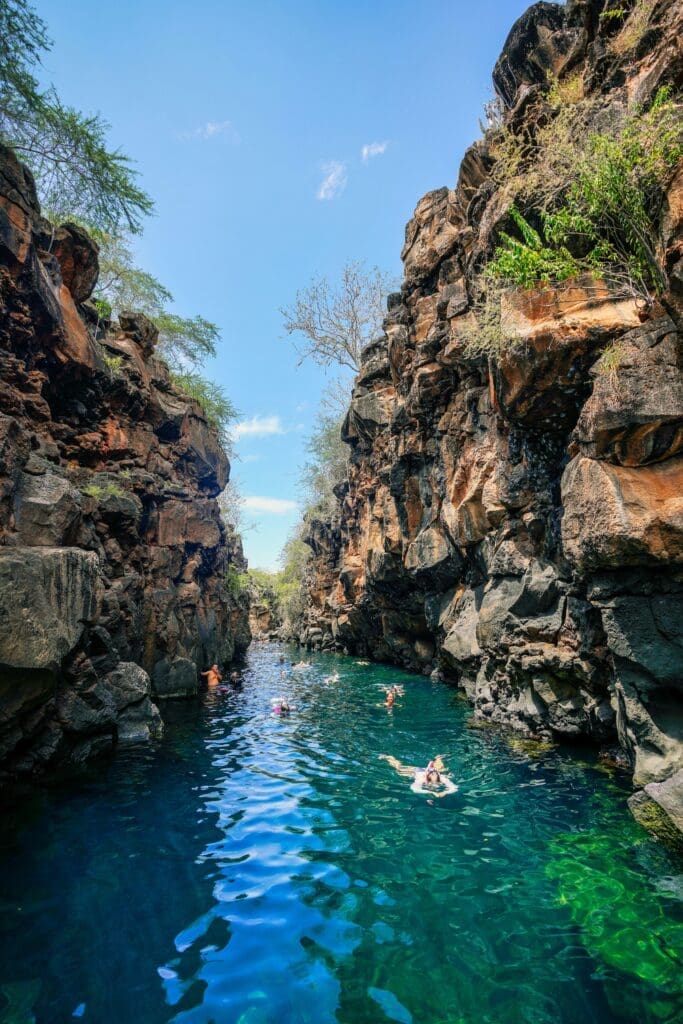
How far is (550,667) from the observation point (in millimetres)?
10227

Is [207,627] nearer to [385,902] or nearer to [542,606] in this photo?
[542,606]

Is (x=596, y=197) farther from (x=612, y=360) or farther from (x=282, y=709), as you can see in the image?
(x=282, y=709)

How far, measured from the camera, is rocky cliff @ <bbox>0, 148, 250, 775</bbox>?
313 inches

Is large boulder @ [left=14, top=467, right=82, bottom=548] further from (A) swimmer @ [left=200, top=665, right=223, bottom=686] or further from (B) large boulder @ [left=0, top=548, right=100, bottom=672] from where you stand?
(A) swimmer @ [left=200, top=665, right=223, bottom=686]

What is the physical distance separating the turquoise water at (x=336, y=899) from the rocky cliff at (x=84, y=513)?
1.53 m

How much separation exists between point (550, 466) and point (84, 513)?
10596 mm

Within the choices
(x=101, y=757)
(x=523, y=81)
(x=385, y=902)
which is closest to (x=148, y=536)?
(x=101, y=757)

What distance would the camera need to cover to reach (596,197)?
732 centimetres

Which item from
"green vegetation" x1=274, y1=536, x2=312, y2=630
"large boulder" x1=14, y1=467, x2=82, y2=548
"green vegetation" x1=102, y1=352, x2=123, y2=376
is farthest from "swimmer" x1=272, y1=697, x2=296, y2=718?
"green vegetation" x1=274, y1=536, x2=312, y2=630

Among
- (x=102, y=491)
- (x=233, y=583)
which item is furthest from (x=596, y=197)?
(x=233, y=583)

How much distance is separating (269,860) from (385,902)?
1.61m

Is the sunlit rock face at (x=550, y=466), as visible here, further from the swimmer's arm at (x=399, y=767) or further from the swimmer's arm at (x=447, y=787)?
the swimmer's arm at (x=399, y=767)

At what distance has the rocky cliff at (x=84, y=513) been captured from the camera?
7.96 metres

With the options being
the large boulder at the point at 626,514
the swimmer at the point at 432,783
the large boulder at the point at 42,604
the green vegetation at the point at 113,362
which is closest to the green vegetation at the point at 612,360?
the large boulder at the point at 626,514
